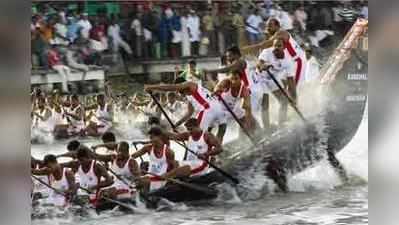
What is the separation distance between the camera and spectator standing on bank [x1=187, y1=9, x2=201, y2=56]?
446cm

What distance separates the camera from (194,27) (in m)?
4.47

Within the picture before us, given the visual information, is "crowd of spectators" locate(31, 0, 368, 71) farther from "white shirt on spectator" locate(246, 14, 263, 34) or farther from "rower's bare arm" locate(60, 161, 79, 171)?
"rower's bare arm" locate(60, 161, 79, 171)

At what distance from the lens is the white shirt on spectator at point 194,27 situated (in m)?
4.46

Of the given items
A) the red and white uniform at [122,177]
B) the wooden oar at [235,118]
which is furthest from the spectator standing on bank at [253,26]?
the red and white uniform at [122,177]

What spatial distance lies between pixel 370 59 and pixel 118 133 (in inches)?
73.5

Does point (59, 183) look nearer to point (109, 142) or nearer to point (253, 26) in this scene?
point (109, 142)

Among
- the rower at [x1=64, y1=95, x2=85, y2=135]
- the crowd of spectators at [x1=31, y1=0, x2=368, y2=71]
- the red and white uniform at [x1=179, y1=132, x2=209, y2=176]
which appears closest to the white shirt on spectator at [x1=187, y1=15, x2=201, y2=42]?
the crowd of spectators at [x1=31, y1=0, x2=368, y2=71]

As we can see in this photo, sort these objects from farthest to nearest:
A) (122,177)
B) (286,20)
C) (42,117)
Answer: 1. (286,20)
2. (122,177)
3. (42,117)

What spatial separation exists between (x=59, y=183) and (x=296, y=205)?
168 centimetres

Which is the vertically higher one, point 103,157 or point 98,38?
point 98,38

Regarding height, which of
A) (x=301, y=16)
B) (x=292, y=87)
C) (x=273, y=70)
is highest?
(x=301, y=16)

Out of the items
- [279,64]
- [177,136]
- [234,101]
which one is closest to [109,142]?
[177,136]

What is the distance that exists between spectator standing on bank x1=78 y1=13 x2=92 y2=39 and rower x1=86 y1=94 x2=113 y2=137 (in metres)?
0.43

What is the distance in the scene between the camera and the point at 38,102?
4336mm
